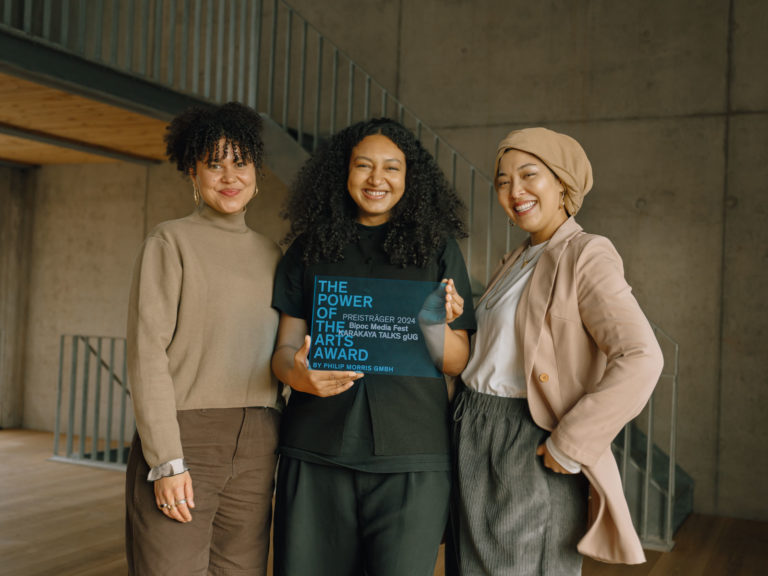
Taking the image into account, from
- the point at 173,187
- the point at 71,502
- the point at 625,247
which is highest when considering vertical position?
the point at 173,187

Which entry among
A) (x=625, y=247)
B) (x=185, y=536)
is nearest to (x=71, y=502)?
(x=185, y=536)

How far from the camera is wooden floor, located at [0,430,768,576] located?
384 cm

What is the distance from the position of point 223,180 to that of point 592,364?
1.06 meters

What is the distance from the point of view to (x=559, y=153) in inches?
70.5

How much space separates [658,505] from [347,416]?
3635mm

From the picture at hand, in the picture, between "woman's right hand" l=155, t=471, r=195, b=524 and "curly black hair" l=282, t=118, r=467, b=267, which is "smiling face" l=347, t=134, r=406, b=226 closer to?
"curly black hair" l=282, t=118, r=467, b=267

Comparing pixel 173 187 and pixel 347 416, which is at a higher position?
pixel 173 187

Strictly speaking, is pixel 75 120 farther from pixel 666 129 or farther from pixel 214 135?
pixel 666 129

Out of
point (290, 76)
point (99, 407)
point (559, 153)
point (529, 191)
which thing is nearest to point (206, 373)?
point (529, 191)

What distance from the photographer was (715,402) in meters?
5.24

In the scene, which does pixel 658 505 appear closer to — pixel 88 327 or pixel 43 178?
pixel 88 327

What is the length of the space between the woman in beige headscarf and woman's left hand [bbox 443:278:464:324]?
180 mm

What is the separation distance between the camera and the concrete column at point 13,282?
26.2ft

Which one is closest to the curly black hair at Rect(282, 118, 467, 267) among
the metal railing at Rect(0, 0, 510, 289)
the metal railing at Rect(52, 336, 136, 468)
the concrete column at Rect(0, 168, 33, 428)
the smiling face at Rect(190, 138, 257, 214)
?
the smiling face at Rect(190, 138, 257, 214)
